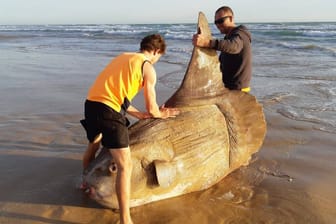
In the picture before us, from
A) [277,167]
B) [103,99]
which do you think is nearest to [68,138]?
[103,99]

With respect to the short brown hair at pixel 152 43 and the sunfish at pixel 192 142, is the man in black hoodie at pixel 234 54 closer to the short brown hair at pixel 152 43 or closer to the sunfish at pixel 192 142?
the sunfish at pixel 192 142

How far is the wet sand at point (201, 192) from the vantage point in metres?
3.62

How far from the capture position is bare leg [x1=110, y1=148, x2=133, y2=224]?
3.34 m

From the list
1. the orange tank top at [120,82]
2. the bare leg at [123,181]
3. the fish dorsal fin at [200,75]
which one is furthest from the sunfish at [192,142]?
the orange tank top at [120,82]

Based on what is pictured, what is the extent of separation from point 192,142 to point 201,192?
21.7 inches

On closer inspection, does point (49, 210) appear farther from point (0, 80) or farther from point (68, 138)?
point (0, 80)

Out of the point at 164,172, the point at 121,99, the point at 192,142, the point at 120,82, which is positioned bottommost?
the point at 164,172

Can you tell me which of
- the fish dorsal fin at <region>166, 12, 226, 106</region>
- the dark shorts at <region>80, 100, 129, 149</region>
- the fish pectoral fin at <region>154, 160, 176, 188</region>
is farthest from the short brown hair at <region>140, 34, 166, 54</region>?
the fish pectoral fin at <region>154, 160, 176, 188</region>

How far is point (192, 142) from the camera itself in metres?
3.96

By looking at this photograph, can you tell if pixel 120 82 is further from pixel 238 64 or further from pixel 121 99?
pixel 238 64

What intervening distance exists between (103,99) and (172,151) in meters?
0.89

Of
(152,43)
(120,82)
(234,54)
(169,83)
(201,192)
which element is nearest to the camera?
(120,82)

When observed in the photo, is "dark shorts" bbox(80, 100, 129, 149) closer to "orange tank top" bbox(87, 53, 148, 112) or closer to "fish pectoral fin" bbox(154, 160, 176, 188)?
"orange tank top" bbox(87, 53, 148, 112)

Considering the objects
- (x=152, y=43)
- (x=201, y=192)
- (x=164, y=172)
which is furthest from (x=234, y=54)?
(x=164, y=172)
